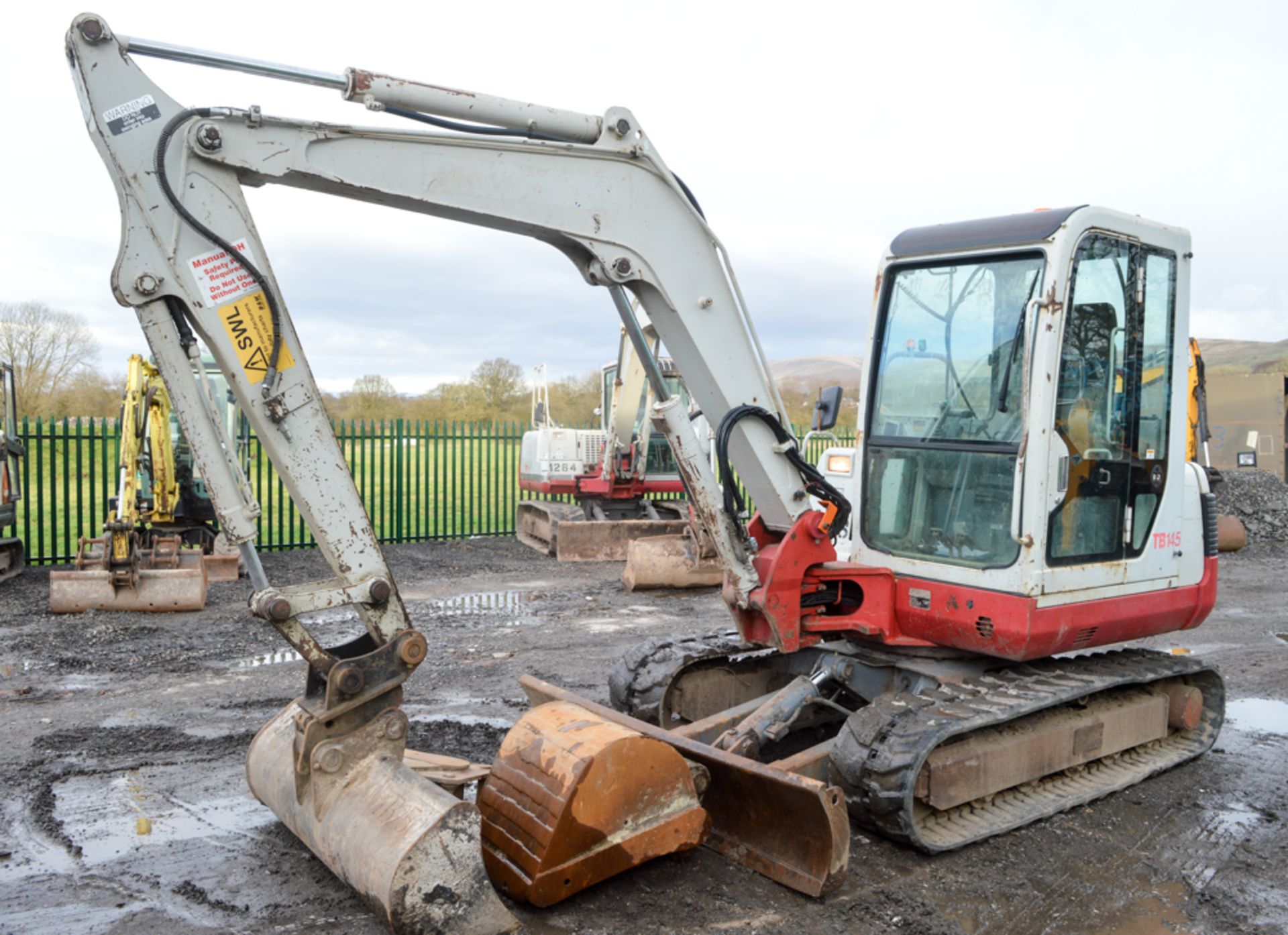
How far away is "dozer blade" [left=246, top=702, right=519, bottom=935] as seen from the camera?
130 inches

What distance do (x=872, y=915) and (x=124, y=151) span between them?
376 cm

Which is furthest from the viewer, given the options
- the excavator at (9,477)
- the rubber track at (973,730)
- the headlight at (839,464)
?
the excavator at (9,477)

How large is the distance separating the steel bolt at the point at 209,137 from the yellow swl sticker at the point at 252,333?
508 millimetres

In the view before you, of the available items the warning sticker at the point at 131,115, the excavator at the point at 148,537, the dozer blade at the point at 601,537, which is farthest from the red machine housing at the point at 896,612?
the dozer blade at the point at 601,537

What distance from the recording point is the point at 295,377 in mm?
3678

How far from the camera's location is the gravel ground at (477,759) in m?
3.72

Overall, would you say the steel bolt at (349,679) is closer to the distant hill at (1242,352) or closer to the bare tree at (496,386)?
the bare tree at (496,386)

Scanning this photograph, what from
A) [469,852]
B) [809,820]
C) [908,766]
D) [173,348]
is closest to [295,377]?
[173,348]

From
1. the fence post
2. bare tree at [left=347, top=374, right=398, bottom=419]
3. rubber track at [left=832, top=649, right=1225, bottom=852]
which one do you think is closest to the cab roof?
rubber track at [left=832, top=649, right=1225, bottom=852]

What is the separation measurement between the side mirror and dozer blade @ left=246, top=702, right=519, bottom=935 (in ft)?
7.81

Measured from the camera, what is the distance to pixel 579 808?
3.59m

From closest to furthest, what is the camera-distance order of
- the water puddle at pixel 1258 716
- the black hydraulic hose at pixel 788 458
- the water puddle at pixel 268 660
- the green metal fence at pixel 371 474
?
the black hydraulic hose at pixel 788 458 < the water puddle at pixel 1258 716 < the water puddle at pixel 268 660 < the green metal fence at pixel 371 474

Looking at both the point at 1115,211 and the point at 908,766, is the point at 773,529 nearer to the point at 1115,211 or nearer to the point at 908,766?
the point at 908,766

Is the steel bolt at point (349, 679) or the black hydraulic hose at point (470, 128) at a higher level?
the black hydraulic hose at point (470, 128)
